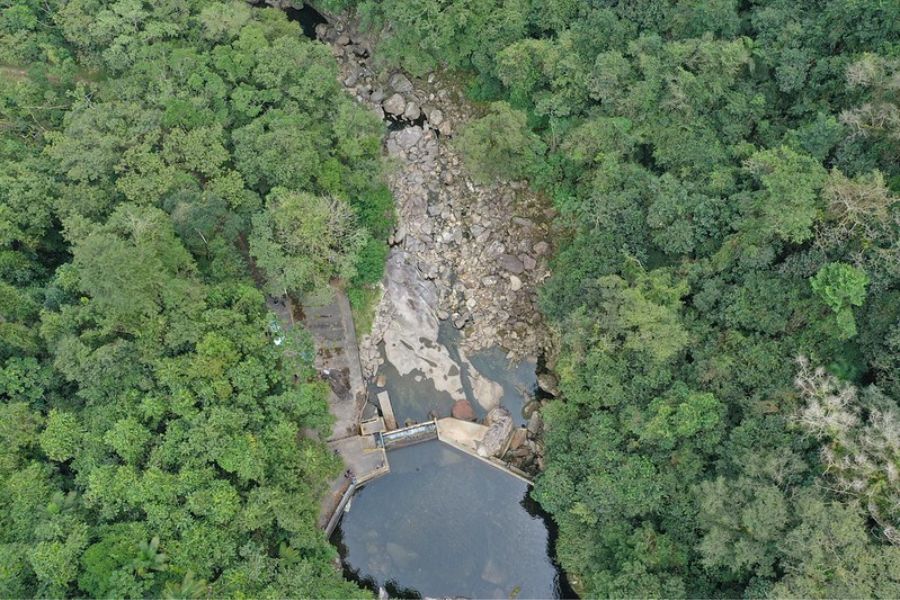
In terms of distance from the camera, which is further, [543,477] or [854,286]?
[543,477]

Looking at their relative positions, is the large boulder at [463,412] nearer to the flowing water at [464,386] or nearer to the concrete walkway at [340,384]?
the flowing water at [464,386]

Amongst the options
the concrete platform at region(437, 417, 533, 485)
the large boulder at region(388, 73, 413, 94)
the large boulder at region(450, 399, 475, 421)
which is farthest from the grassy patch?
the large boulder at region(388, 73, 413, 94)

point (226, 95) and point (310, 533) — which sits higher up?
point (226, 95)

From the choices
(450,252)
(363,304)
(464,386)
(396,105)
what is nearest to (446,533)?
(464,386)

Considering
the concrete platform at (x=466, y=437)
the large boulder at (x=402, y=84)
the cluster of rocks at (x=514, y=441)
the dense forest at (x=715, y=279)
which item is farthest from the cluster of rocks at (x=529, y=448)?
the large boulder at (x=402, y=84)

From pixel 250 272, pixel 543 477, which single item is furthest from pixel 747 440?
pixel 250 272

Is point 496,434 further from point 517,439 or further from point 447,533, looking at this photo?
point 447,533

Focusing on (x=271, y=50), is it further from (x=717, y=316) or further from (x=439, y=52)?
(x=717, y=316)

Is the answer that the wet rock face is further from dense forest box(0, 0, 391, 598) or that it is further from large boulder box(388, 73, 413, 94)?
dense forest box(0, 0, 391, 598)
